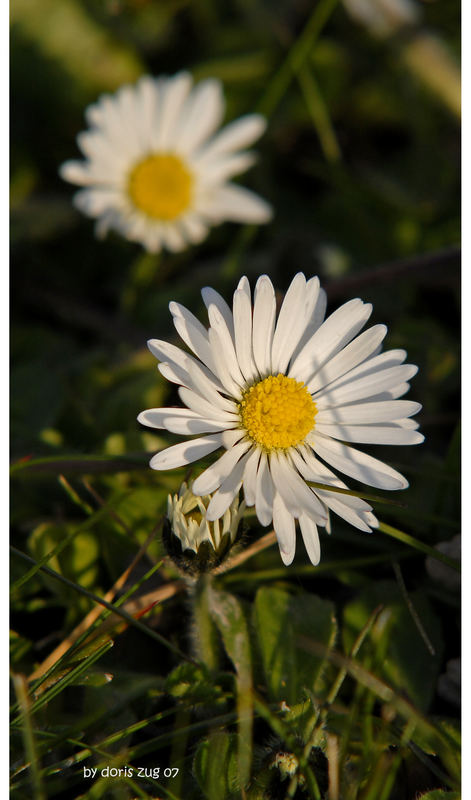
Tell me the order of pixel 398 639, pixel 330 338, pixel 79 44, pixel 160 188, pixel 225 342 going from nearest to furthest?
1. pixel 225 342
2. pixel 330 338
3. pixel 398 639
4. pixel 160 188
5. pixel 79 44

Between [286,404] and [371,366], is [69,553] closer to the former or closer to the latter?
[286,404]

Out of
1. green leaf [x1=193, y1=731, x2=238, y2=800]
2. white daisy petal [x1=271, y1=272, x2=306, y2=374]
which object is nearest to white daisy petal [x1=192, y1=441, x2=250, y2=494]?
white daisy petal [x1=271, y1=272, x2=306, y2=374]

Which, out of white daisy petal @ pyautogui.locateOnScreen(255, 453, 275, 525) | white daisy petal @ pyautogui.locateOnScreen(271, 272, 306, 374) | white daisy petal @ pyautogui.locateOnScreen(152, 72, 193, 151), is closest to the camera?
white daisy petal @ pyautogui.locateOnScreen(255, 453, 275, 525)

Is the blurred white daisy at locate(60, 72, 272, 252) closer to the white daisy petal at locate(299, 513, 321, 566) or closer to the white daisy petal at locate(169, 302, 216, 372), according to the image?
the white daisy petal at locate(169, 302, 216, 372)

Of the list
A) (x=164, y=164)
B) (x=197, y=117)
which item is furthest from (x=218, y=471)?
(x=197, y=117)

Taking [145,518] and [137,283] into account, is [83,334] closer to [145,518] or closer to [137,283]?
[137,283]
